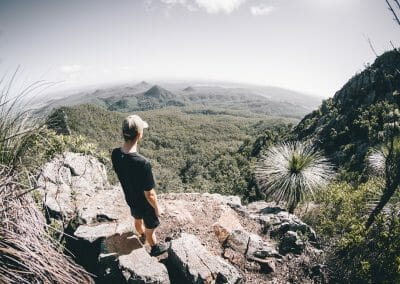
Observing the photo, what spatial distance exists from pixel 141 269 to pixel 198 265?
0.65 meters

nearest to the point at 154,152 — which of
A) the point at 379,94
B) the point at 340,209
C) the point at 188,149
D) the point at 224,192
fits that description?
the point at 188,149

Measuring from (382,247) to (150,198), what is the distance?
308 cm

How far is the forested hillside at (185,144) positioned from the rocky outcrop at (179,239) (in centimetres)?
2775

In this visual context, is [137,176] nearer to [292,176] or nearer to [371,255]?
[371,255]

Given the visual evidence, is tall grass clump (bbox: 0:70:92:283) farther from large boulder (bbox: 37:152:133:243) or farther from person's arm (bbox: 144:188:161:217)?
person's arm (bbox: 144:188:161:217)

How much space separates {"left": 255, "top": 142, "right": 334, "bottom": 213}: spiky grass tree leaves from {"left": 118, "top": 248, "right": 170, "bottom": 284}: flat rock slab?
4.47 m

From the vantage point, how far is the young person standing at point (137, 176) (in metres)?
3.30


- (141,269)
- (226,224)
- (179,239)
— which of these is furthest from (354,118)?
(141,269)

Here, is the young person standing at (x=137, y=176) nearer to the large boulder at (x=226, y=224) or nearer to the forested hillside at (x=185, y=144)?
the large boulder at (x=226, y=224)

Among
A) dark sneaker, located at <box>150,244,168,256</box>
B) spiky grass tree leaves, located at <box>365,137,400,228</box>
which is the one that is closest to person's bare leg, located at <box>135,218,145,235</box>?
dark sneaker, located at <box>150,244,168,256</box>

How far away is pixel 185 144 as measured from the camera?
274 ft

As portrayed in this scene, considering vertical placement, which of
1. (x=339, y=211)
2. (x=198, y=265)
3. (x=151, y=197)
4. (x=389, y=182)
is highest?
(x=389, y=182)

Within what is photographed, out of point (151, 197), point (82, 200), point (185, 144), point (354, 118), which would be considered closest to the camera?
point (151, 197)

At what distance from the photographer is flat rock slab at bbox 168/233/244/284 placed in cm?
332
